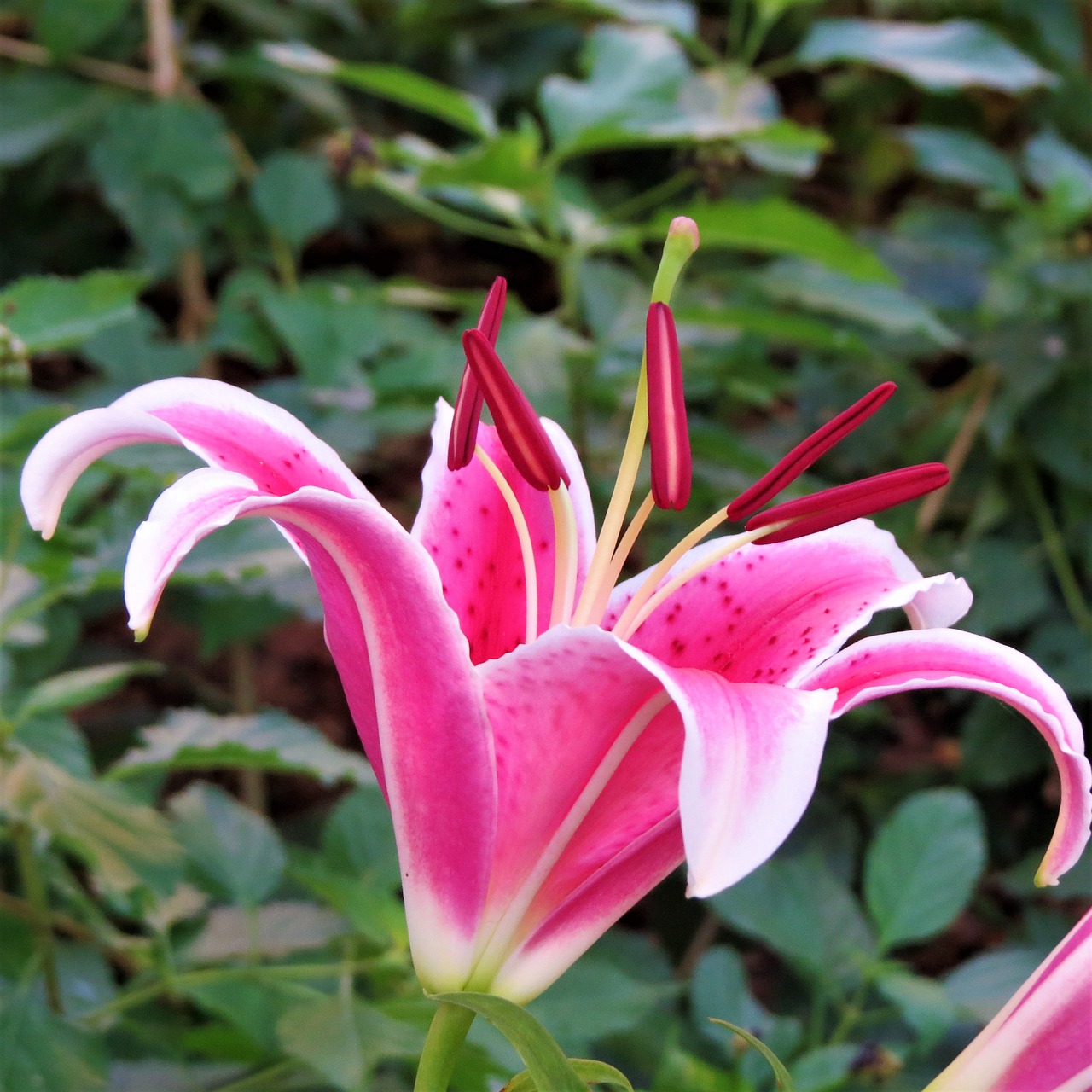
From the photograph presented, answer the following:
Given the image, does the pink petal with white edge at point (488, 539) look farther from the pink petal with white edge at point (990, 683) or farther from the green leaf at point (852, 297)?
the green leaf at point (852, 297)

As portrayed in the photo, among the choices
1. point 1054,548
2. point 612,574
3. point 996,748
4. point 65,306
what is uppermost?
point 612,574

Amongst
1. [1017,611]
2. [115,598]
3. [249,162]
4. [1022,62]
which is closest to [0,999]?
[115,598]

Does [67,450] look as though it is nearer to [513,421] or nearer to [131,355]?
[513,421]

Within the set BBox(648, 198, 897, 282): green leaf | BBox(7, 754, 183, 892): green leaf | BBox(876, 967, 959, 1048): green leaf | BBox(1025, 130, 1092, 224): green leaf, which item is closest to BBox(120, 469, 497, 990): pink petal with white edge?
BBox(7, 754, 183, 892): green leaf

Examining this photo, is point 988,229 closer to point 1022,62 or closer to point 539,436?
point 1022,62

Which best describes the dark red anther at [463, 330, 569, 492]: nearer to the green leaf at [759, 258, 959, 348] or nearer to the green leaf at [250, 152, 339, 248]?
the green leaf at [759, 258, 959, 348]

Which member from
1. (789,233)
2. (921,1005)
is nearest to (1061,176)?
(789,233)

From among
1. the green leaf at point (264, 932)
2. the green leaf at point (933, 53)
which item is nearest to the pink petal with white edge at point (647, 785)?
the green leaf at point (264, 932)
